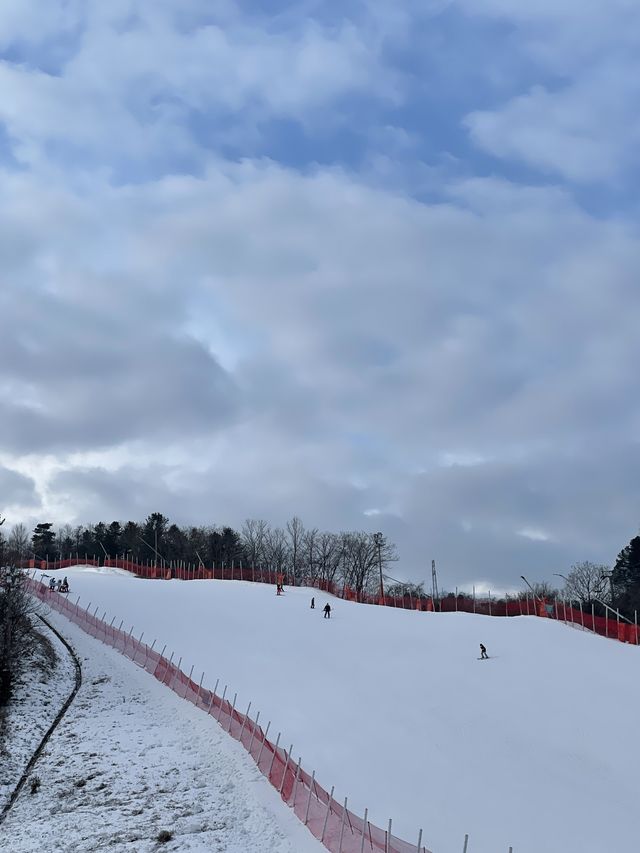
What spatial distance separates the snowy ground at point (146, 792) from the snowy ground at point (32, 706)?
2.25ft

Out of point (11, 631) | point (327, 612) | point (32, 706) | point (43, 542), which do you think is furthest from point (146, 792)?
point (43, 542)

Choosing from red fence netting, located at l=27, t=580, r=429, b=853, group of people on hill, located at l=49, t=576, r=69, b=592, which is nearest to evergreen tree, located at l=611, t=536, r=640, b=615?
group of people on hill, located at l=49, t=576, r=69, b=592

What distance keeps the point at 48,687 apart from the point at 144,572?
63.1 m

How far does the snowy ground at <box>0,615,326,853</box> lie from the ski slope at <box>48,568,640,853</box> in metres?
2.68

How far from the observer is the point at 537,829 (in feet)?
74.2

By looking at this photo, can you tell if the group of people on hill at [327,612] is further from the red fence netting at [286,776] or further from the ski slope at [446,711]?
the red fence netting at [286,776]

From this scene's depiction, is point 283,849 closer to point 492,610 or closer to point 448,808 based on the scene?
point 448,808

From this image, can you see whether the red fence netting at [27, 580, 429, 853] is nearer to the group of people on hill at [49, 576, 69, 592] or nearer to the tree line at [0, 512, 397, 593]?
the group of people on hill at [49, 576, 69, 592]

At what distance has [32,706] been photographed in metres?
32.6

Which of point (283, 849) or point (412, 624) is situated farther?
point (412, 624)

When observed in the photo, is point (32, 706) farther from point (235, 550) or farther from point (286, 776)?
point (235, 550)

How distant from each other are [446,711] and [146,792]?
13.9 m

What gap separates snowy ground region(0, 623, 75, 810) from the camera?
26.6 metres

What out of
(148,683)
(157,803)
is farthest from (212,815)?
(148,683)
